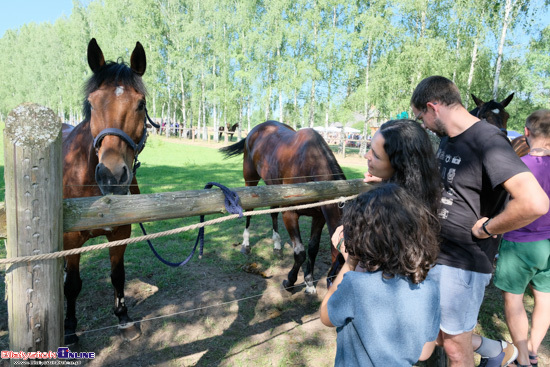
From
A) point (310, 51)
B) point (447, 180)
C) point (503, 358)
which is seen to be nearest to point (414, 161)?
point (447, 180)

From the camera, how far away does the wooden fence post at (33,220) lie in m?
1.24

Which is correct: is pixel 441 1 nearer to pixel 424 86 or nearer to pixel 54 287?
pixel 424 86

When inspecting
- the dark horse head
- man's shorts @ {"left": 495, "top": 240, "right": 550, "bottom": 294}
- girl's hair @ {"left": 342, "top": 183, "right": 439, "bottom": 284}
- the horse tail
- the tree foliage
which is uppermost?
the tree foliage

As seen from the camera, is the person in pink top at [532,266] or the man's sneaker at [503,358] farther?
the person in pink top at [532,266]

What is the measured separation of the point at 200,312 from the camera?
3.22 meters

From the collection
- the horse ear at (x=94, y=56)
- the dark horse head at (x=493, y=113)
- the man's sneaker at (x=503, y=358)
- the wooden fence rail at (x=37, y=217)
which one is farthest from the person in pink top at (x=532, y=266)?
the horse ear at (x=94, y=56)

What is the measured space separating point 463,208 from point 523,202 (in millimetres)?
288

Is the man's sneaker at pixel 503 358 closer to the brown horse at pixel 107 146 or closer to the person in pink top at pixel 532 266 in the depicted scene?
the person in pink top at pixel 532 266

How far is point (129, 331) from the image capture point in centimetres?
278

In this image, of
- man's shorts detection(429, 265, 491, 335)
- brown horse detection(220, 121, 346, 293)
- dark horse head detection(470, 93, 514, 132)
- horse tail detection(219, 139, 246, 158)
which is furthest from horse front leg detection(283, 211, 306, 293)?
dark horse head detection(470, 93, 514, 132)

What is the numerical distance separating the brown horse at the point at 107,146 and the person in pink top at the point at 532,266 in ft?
9.64

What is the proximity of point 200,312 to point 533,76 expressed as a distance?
27.4 m

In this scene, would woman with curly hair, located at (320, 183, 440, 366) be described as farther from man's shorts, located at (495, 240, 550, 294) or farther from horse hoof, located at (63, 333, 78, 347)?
horse hoof, located at (63, 333, 78, 347)

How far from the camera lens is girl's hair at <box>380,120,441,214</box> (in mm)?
1571
